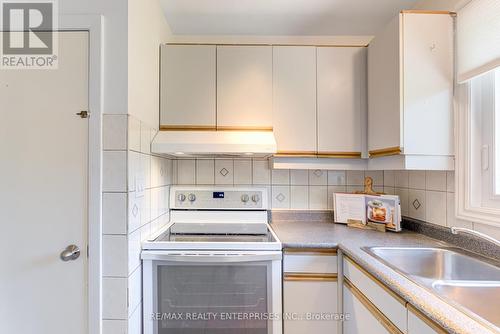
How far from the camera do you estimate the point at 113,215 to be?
1.22 m

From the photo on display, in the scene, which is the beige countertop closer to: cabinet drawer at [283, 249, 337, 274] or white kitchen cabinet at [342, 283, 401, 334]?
cabinet drawer at [283, 249, 337, 274]

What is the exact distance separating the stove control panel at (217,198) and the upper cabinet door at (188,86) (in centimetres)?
51

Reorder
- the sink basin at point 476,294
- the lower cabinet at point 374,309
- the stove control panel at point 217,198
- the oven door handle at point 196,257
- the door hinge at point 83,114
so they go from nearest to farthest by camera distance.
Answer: the lower cabinet at point 374,309 → the sink basin at point 476,294 → the door hinge at point 83,114 → the oven door handle at point 196,257 → the stove control panel at point 217,198

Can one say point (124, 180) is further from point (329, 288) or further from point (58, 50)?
point (329, 288)

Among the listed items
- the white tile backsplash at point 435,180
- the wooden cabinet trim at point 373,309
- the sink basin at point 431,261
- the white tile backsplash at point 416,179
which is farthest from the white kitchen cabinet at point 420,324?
the white tile backsplash at point 416,179

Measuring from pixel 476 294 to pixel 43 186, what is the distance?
1861 mm

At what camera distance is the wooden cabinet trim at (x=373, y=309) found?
3.34 feet

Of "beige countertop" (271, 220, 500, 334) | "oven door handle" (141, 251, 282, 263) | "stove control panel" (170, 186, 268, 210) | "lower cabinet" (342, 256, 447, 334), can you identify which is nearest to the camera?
"beige countertop" (271, 220, 500, 334)

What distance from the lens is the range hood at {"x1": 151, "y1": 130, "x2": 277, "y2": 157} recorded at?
160 centimetres

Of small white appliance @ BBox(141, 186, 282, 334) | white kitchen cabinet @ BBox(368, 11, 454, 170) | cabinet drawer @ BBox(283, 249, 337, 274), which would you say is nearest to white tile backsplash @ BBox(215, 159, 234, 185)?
small white appliance @ BBox(141, 186, 282, 334)

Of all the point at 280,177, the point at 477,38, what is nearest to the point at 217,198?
the point at 280,177

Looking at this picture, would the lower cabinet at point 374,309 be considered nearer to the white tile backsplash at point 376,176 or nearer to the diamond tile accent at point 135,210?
the white tile backsplash at point 376,176

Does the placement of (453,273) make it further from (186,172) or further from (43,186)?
(43,186)

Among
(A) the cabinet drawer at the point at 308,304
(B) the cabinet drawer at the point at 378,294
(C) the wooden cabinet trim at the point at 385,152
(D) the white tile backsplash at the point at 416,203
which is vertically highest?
(C) the wooden cabinet trim at the point at 385,152
